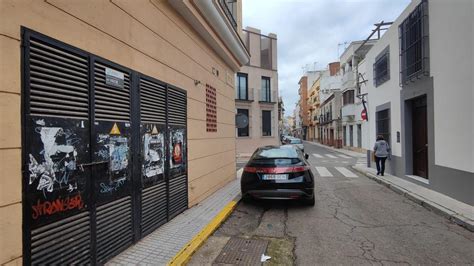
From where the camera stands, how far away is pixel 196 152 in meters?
6.94

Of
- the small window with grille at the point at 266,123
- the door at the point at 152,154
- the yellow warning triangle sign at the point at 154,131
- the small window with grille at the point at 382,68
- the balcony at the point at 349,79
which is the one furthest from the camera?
the small window with grille at the point at 266,123

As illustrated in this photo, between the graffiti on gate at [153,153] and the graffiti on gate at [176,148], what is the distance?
39cm

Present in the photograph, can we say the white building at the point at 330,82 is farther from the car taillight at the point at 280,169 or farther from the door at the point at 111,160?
the door at the point at 111,160

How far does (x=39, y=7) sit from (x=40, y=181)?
1601 mm

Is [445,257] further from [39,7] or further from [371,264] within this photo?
[39,7]

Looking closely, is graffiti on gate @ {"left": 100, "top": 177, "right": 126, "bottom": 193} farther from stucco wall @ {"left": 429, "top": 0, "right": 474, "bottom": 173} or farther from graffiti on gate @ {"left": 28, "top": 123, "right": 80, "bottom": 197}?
stucco wall @ {"left": 429, "top": 0, "right": 474, "bottom": 173}

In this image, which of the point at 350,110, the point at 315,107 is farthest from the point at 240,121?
the point at 315,107

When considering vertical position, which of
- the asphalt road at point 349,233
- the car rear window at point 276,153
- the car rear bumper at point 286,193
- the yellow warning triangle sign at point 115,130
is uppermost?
the yellow warning triangle sign at point 115,130

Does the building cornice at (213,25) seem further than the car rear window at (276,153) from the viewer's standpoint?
No

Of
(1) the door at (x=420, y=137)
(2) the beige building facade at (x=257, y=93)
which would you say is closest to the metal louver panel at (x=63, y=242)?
(1) the door at (x=420, y=137)

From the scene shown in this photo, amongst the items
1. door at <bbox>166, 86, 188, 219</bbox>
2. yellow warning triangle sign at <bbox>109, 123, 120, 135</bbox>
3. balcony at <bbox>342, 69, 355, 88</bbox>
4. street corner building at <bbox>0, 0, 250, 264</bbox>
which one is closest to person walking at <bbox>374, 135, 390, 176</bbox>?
street corner building at <bbox>0, 0, 250, 264</bbox>

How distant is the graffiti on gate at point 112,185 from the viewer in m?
3.70

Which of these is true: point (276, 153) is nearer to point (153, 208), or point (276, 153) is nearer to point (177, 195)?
point (177, 195)

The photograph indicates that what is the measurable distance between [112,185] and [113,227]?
54cm
